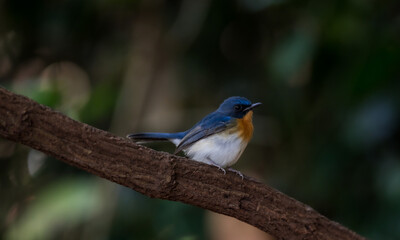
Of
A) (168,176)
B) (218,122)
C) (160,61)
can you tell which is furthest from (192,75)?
(168,176)

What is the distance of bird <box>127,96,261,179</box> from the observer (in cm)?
312

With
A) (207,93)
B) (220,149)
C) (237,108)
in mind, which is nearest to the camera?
(220,149)

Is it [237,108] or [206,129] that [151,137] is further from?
[237,108]

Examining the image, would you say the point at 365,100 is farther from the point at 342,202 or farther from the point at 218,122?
the point at 218,122

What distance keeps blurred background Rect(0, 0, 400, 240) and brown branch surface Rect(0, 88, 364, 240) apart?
163 centimetres

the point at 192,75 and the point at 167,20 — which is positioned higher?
the point at 167,20

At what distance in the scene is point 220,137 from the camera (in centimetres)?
318

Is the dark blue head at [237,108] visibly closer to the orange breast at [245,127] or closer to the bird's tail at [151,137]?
the orange breast at [245,127]

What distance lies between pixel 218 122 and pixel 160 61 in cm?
203

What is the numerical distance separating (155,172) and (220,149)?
0.79 metres

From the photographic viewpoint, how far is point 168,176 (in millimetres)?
2395

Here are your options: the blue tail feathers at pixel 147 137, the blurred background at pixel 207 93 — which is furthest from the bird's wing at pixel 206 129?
the blurred background at pixel 207 93

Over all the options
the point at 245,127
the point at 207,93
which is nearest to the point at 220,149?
the point at 245,127

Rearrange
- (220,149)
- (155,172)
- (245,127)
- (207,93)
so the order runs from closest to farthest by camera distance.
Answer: (155,172)
(220,149)
(245,127)
(207,93)
